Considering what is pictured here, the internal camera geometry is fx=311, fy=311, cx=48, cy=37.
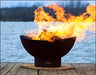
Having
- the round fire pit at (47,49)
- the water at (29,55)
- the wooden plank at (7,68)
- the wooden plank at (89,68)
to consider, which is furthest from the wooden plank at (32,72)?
the water at (29,55)

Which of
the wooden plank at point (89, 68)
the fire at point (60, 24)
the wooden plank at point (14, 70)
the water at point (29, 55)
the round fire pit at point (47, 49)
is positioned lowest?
the water at point (29, 55)

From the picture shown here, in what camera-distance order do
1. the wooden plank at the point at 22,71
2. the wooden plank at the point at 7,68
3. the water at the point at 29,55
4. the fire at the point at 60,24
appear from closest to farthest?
the wooden plank at the point at 22,71 < the wooden plank at the point at 7,68 < the fire at the point at 60,24 < the water at the point at 29,55

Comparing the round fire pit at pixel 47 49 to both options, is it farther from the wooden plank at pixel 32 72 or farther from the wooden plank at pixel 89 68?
the wooden plank at pixel 89 68

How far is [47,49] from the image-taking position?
5.86m

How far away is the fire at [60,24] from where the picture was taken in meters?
6.10

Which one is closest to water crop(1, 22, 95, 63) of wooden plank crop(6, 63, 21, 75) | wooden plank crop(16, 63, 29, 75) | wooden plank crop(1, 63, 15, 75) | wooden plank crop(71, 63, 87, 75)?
wooden plank crop(1, 63, 15, 75)

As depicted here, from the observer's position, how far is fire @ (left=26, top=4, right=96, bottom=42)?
20.0ft

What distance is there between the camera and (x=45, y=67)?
614 centimetres

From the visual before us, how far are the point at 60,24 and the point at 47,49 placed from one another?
69 cm

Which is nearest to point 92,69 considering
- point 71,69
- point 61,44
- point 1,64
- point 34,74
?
point 71,69

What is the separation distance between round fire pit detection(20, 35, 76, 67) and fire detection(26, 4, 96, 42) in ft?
0.66

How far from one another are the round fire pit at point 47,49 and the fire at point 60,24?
20cm

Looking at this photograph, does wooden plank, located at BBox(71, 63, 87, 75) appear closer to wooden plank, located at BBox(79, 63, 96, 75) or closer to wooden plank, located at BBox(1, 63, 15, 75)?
wooden plank, located at BBox(79, 63, 96, 75)

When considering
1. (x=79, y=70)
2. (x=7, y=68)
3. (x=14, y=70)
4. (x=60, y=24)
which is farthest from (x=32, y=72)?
(x=60, y=24)
